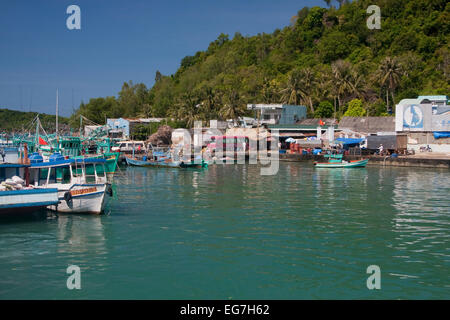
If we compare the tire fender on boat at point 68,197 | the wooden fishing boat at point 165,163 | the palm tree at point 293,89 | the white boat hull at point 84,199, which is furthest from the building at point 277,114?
the tire fender on boat at point 68,197

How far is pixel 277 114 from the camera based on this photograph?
284ft

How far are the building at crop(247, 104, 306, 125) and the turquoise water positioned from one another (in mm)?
53242

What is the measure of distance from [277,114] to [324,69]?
27170mm

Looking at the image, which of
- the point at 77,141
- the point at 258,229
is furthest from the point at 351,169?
the point at 258,229

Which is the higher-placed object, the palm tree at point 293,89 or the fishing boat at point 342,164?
the palm tree at point 293,89

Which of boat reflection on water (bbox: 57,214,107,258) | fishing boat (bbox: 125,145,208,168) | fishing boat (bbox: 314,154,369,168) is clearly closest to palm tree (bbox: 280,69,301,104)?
fishing boat (bbox: 125,145,208,168)

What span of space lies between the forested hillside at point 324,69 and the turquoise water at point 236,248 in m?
61.6

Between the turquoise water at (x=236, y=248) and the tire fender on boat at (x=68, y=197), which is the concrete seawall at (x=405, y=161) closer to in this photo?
the turquoise water at (x=236, y=248)

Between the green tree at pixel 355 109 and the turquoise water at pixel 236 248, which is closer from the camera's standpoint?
the turquoise water at pixel 236 248

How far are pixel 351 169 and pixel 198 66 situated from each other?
419 ft

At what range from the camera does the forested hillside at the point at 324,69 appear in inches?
3600

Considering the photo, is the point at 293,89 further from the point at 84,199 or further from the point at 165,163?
the point at 84,199

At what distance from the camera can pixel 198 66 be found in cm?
17575
